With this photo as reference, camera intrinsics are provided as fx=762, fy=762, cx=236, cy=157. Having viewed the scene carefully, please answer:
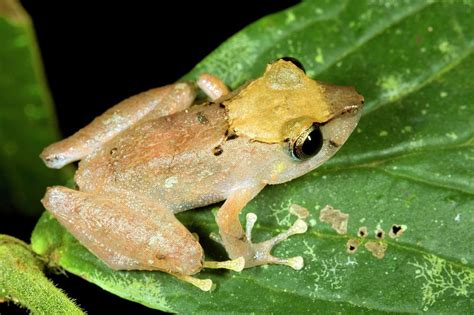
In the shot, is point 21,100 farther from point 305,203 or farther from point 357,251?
point 357,251

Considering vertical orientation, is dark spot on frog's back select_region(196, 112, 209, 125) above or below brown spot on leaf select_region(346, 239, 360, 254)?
above

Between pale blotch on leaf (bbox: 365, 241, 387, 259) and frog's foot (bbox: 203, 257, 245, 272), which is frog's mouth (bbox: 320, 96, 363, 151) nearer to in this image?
pale blotch on leaf (bbox: 365, 241, 387, 259)

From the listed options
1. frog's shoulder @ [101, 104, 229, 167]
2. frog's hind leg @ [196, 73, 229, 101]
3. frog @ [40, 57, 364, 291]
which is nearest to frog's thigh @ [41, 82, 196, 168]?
frog @ [40, 57, 364, 291]

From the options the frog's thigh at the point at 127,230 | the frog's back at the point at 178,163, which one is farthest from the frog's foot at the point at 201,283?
the frog's back at the point at 178,163

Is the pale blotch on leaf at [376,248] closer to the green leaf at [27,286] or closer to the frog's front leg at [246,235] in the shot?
the frog's front leg at [246,235]

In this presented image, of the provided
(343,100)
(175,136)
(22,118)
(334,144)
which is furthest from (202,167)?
(22,118)
